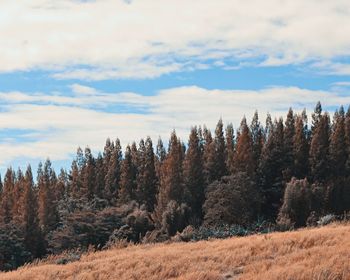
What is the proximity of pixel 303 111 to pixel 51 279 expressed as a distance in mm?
87929

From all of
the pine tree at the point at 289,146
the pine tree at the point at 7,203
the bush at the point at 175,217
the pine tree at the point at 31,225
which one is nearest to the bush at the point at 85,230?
the bush at the point at 175,217

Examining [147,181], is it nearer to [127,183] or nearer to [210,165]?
[127,183]

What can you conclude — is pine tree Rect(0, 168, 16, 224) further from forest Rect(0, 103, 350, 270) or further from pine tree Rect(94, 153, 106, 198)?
pine tree Rect(94, 153, 106, 198)

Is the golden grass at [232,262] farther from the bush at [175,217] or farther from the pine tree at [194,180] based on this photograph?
the pine tree at [194,180]

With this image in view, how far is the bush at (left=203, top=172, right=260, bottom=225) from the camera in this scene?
5209cm

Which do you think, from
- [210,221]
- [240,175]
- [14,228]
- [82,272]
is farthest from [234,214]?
[82,272]

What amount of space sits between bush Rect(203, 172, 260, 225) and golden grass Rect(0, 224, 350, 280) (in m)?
33.0

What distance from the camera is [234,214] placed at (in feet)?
171

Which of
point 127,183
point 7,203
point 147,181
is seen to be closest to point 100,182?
point 127,183

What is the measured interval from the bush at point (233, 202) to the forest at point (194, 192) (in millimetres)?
99

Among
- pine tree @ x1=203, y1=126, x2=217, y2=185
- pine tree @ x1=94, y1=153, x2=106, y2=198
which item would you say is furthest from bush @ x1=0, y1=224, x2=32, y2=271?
pine tree @ x1=203, y1=126, x2=217, y2=185

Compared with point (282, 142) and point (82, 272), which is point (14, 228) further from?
point (82, 272)

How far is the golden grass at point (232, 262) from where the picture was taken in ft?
44.5

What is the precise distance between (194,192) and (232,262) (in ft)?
172
